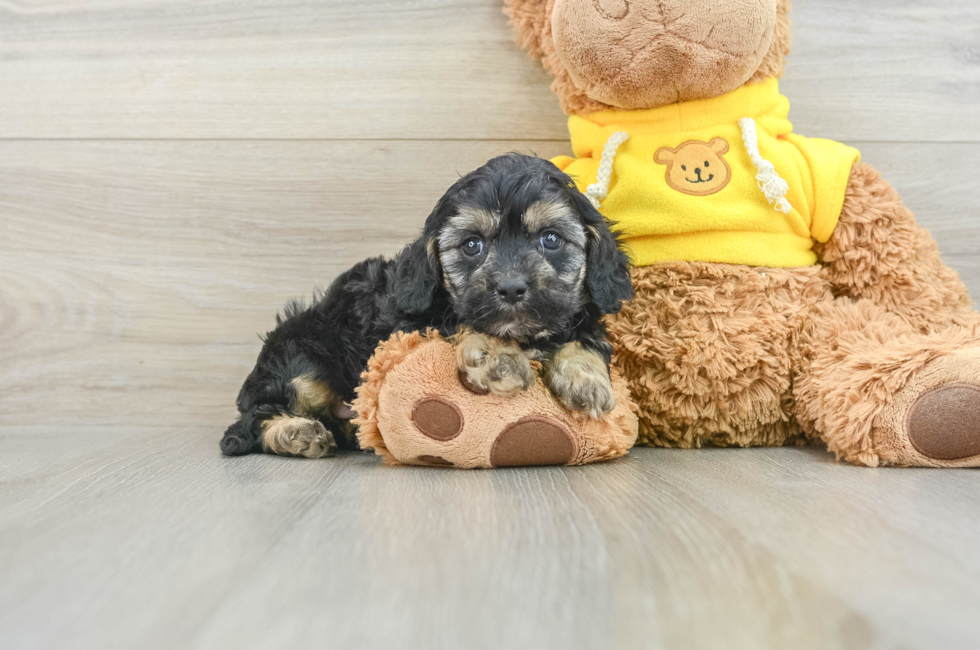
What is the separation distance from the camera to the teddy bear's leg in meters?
1.54

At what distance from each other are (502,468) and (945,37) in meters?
2.20

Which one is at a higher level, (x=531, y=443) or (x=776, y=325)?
(x=776, y=325)

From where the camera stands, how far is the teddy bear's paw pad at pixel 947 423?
59.7 inches

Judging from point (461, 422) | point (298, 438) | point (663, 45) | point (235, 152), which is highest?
point (663, 45)

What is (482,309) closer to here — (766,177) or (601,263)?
(601,263)

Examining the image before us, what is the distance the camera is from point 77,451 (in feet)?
7.06

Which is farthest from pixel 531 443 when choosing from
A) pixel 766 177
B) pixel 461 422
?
pixel 766 177

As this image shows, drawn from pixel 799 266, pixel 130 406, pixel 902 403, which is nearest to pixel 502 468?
pixel 902 403

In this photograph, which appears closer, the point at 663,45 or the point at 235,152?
the point at 663,45

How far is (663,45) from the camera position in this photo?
A: 188 cm

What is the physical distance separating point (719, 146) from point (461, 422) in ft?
3.57

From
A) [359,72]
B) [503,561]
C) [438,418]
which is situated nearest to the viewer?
[503,561]

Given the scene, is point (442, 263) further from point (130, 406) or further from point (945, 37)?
point (945, 37)

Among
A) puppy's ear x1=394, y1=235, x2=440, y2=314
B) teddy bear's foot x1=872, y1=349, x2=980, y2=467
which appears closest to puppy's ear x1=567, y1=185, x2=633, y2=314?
puppy's ear x1=394, y1=235, x2=440, y2=314
